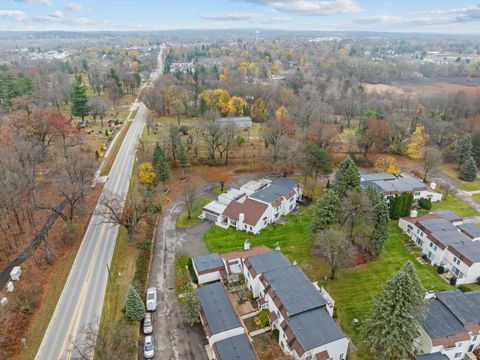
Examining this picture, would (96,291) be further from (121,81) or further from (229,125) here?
(121,81)

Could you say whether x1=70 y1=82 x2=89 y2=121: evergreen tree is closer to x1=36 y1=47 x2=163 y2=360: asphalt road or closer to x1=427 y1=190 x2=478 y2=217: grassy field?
x1=36 y1=47 x2=163 y2=360: asphalt road

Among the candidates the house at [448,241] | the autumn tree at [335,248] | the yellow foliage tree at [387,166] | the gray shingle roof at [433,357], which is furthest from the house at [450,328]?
the yellow foliage tree at [387,166]

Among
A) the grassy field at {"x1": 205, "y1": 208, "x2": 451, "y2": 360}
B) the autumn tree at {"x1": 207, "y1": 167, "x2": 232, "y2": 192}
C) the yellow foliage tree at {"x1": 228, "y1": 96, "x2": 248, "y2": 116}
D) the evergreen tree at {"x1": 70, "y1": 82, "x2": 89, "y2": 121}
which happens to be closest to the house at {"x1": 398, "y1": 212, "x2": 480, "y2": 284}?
the grassy field at {"x1": 205, "y1": 208, "x2": 451, "y2": 360}

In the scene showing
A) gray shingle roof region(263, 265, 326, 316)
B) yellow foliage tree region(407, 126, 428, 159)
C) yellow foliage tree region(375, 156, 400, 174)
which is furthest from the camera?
yellow foliage tree region(407, 126, 428, 159)

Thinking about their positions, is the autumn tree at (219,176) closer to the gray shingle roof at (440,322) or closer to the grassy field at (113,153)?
the grassy field at (113,153)

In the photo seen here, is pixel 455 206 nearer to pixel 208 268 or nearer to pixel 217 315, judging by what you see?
pixel 208 268

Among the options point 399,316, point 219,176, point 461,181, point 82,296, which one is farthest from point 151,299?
point 461,181
